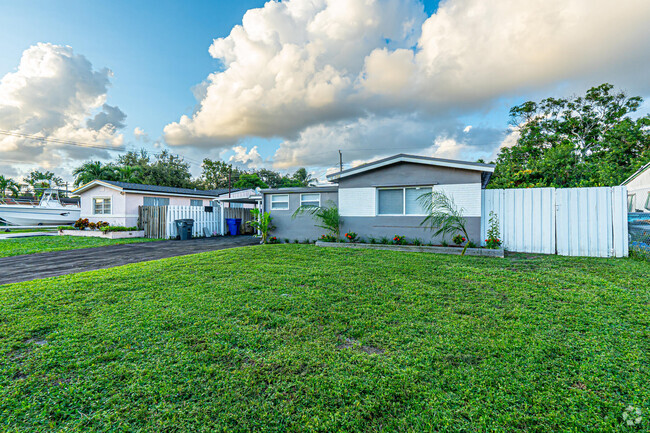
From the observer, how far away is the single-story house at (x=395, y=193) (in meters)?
8.57

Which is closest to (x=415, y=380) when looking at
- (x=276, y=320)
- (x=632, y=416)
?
(x=632, y=416)

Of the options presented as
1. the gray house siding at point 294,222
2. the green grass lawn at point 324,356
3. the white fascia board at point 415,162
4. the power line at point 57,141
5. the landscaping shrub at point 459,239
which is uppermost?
the power line at point 57,141

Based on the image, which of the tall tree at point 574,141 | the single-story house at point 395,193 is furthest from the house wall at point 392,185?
the tall tree at point 574,141

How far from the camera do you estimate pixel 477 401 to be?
70.6 inches

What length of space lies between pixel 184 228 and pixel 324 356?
13352 mm

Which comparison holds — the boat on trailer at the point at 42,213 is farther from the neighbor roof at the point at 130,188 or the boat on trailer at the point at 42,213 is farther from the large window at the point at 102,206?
the large window at the point at 102,206

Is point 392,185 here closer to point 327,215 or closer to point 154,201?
point 327,215

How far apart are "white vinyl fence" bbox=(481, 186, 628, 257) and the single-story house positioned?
0.62m

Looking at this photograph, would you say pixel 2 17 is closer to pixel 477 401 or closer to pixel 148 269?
pixel 148 269

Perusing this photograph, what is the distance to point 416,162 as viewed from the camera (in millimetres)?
9133

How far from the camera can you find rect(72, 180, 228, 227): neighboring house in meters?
15.3

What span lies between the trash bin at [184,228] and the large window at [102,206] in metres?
5.69

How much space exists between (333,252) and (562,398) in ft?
20.7

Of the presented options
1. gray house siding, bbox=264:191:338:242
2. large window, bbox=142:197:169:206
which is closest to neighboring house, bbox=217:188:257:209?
large window, bbox=142:197:169:206
